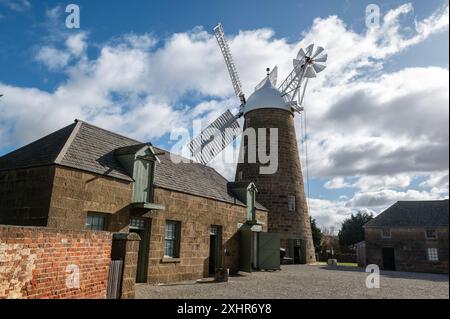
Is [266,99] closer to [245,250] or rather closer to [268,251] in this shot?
[268,251]

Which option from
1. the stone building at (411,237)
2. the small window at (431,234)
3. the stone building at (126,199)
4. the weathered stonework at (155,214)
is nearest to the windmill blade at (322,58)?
the stone building at (411,237)

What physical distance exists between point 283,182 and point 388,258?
1263cm

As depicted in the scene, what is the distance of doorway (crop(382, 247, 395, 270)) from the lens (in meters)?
30.2

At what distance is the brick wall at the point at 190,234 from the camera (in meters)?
13.9

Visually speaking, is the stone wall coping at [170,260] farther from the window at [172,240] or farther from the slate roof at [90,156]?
the slate roof at [90,156]

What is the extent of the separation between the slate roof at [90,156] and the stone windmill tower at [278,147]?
30.2ft

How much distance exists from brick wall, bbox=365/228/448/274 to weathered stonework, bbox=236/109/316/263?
6.67m

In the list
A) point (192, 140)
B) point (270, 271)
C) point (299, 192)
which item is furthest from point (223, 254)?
point (299, 192)

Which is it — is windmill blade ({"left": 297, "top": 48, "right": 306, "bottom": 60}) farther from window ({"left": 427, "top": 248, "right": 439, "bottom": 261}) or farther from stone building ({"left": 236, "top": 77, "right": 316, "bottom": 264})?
window ({"left": 427, "top": 248, "right": 439, "bottom": 261})

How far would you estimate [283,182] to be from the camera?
28312 millimetres

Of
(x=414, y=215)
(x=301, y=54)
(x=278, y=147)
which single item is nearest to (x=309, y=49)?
(x=301, y=54)

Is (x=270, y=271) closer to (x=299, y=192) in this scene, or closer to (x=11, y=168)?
(x=299, y=192)

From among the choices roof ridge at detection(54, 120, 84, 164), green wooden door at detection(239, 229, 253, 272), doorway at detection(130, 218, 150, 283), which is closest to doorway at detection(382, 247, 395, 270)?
green wooden door at detection(239, 229, 253, 272)
